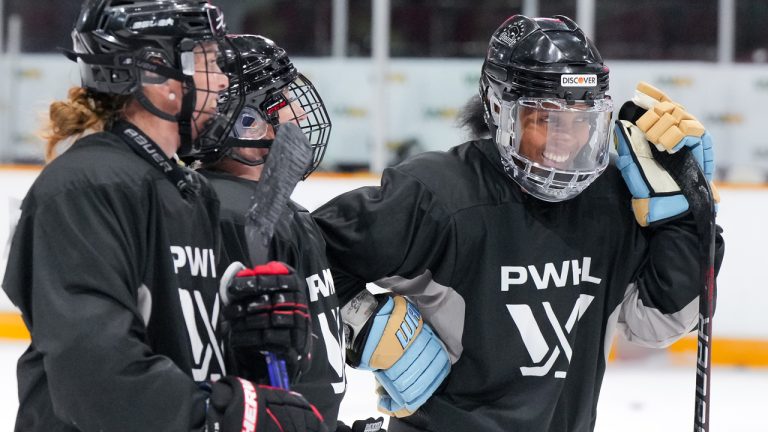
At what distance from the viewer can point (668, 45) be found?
219 inches

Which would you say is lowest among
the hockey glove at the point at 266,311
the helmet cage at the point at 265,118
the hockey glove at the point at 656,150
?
the hockey glove at the point at 266,311

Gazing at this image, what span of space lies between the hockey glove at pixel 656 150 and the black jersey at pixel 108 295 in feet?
3.15

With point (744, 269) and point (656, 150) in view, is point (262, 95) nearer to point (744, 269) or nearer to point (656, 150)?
point (656, 150)

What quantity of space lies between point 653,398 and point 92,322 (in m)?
3.12

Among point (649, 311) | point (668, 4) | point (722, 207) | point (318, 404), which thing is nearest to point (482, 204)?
point (649, 311)

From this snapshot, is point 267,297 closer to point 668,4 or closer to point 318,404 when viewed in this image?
point 318,404

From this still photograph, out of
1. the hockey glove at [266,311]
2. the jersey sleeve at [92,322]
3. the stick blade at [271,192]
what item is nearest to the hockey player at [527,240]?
the stick blade at [271,192]

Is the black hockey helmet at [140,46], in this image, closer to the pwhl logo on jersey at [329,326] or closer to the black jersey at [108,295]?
the black jersey at [108,295]

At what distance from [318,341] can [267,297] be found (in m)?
0.32

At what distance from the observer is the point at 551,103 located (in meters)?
2.12

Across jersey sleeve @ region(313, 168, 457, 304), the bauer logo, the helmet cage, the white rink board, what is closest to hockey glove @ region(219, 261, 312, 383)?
the helmet cage

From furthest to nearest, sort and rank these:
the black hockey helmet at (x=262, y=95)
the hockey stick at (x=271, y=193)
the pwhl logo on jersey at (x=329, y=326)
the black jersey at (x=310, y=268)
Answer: the black hockey helmet at (x=262, y=95) < the pwhl logo on jersey at (x=329, y=326) < the black jersey at (x=310, y=268) < the hockey stick at (x=271, y=193)

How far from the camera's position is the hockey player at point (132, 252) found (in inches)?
55.2

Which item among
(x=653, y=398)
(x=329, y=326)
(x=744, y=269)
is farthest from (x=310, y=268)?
(x=744, y=269)
